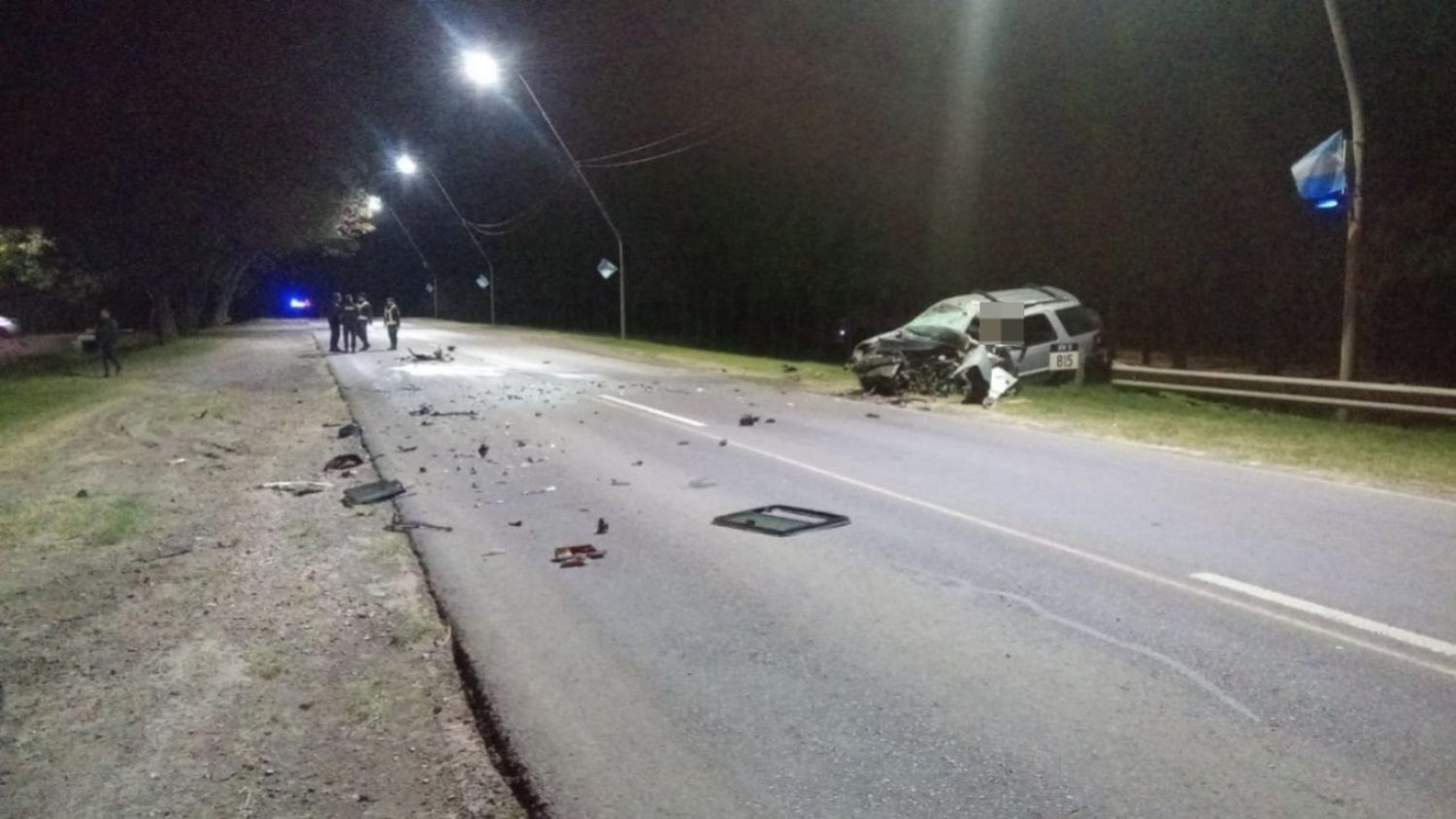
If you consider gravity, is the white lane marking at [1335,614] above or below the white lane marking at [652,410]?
below

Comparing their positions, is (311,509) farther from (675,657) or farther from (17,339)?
(17,339)

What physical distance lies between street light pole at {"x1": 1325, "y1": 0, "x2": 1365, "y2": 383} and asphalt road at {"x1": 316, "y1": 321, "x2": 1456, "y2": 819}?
215 inches

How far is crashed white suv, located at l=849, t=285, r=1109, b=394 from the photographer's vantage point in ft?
64.1

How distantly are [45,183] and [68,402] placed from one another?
26.6 meters

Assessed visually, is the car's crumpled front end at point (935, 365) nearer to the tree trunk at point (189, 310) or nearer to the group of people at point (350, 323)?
the group of people at point (350, 323)

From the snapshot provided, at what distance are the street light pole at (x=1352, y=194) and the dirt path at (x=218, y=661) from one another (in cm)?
1321

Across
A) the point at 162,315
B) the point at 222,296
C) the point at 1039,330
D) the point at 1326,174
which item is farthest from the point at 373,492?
the point at 222,296

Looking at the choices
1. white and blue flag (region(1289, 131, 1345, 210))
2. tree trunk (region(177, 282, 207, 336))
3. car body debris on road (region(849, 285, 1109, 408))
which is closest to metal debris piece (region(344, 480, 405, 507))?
car body debris on road (region(849, 285, 1109, 408))

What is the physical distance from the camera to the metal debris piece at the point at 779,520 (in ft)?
28.9

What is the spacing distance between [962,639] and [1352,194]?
1267cm

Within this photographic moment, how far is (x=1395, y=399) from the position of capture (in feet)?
49.9

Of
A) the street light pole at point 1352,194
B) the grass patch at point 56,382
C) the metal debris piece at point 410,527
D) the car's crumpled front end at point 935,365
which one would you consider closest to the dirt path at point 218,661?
the metal debris piece at point 410,527

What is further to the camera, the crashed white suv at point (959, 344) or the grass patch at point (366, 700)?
the crashed white suv at point (959, 344)

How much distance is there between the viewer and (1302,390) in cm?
1664
